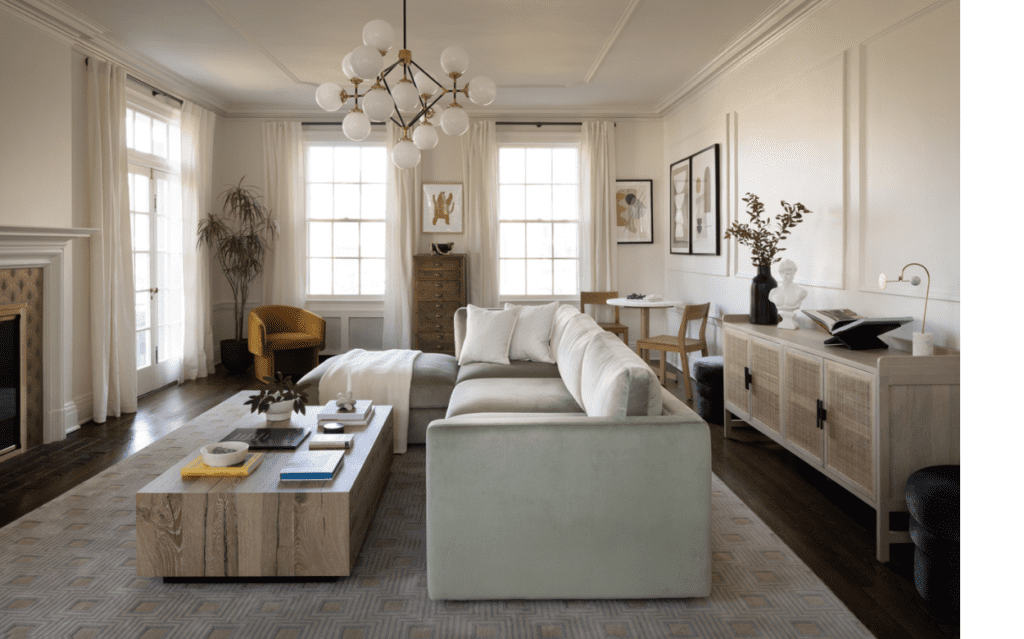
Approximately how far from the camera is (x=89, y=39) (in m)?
5.43

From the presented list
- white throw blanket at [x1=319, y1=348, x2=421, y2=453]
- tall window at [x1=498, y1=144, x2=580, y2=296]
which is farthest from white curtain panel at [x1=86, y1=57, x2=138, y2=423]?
tall window at [x1=498, y1=144, x2=580, y2=296]

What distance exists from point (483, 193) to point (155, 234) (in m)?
3.54

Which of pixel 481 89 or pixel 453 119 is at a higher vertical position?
pixel 481 89

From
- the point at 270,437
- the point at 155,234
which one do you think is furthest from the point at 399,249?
the point at 270,437

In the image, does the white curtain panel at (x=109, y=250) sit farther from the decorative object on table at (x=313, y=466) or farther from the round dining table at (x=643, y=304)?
the round dining table at (x=643, y=304)

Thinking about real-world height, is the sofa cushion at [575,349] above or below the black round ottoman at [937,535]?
above

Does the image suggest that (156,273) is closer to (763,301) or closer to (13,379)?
(13,379)

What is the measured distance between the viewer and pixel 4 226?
418 cm

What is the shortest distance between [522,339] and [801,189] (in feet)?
7.59

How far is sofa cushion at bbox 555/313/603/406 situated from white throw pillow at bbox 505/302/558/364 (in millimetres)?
309

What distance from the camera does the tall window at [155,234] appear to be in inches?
252

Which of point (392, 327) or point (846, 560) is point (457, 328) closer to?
point (392, 327)

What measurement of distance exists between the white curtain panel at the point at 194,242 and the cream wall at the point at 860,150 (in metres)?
5.38

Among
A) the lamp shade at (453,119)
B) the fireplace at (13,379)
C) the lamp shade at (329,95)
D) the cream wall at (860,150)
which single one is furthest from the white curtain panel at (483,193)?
the fireplace at (13,379)
